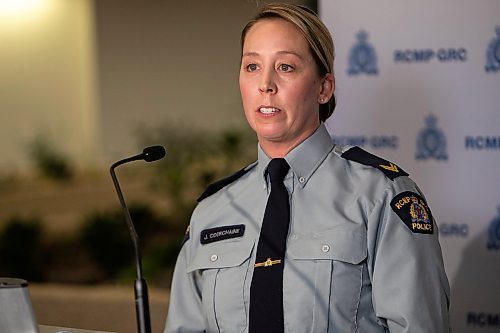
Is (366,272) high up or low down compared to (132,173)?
up

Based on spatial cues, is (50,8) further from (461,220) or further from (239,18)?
(461,220)

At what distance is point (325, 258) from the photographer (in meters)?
2.04

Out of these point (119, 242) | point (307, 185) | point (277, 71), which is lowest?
point (119, 242)

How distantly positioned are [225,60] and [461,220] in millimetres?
4315

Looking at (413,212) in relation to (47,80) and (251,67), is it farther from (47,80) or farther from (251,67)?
(47,80)

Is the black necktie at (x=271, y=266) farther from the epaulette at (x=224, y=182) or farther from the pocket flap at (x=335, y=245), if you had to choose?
the epaulette at (x=224, y=182)

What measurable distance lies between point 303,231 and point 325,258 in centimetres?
10

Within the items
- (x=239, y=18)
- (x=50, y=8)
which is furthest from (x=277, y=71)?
(x=50, y=8)

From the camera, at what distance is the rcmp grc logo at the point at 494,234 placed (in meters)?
3.08

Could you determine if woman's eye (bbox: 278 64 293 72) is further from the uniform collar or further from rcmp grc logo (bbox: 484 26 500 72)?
rcmp grc logo (bbox: 484 26 500 72)

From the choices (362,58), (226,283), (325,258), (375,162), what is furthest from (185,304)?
(362,58)

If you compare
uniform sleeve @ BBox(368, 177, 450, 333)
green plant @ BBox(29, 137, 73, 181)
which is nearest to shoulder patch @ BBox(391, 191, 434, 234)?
uniform sleeve @ BBox(368, 177, 450, 333)

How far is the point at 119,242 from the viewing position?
630cm

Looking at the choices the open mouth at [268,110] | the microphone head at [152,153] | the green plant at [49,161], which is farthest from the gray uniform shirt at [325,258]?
the green plant at [49,161]
